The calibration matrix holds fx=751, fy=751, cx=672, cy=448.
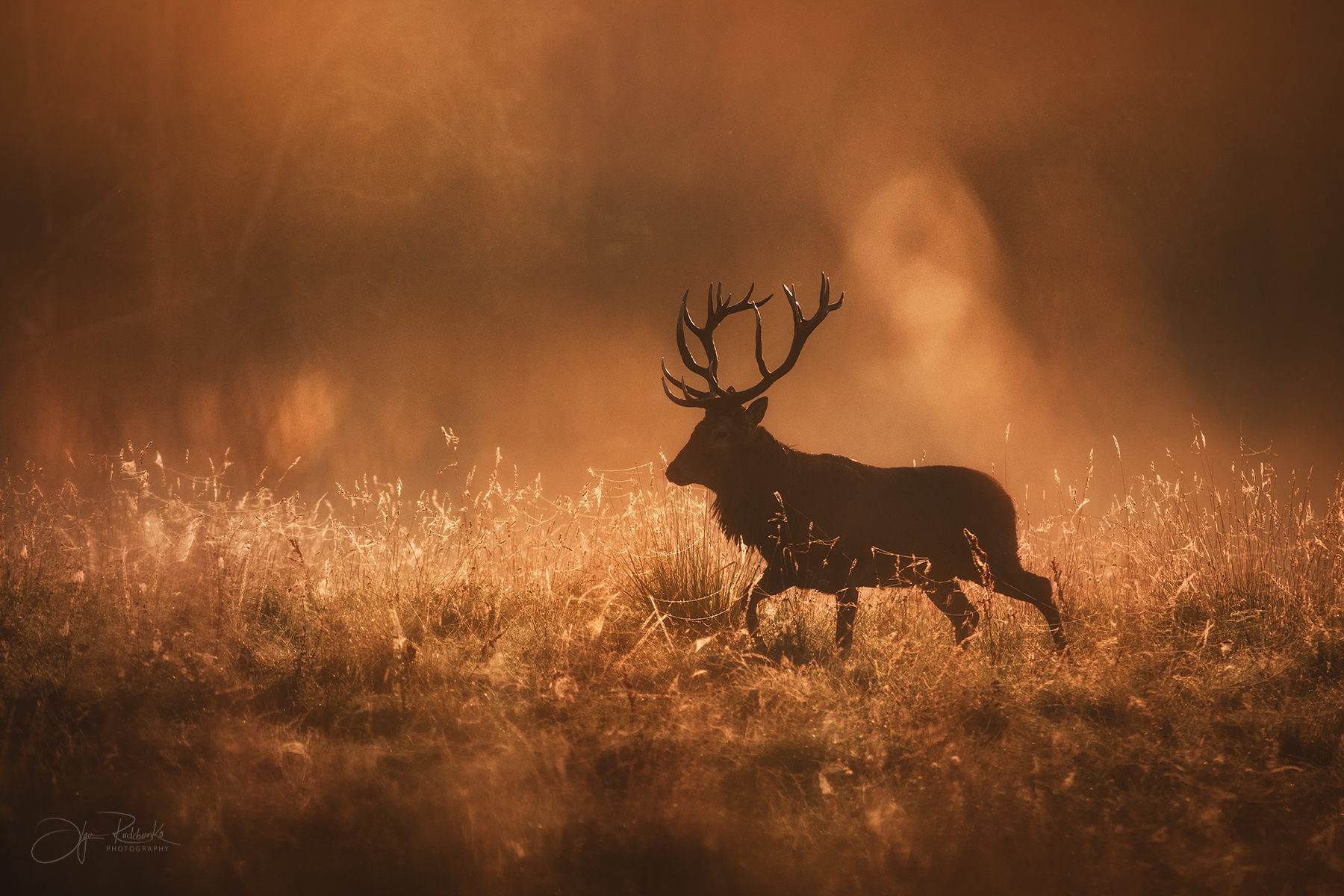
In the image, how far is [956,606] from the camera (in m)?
4.45

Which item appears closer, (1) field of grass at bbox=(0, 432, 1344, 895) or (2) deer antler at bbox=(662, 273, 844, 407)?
(1) field of grass at bbox=(0, 432, 1344, 895)

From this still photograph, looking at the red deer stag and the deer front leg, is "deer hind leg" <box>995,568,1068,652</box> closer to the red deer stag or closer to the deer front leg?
the red deer stag

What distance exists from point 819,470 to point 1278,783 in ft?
8.21

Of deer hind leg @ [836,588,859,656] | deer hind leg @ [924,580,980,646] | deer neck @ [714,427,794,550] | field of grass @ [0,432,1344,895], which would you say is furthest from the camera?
deer neck @ [714,427,794,550]

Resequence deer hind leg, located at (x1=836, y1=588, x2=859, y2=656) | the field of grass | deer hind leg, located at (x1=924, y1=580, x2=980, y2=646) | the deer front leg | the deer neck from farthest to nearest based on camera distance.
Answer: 1. the deer neck
2. deer hind leg, located at (x1=924, y1=580, x2=980, y2=646)
3. deer hind leg, located at (x1=836, y1=588, x2=859, y2=656)
4. the deer front leg
5. the field of grass

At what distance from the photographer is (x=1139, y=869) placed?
2.37 meters

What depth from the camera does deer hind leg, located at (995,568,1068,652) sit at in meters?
4.25

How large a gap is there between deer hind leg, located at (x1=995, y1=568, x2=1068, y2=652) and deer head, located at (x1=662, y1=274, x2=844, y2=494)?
166cm

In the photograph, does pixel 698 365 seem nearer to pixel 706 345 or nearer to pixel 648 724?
pixel 706 345
